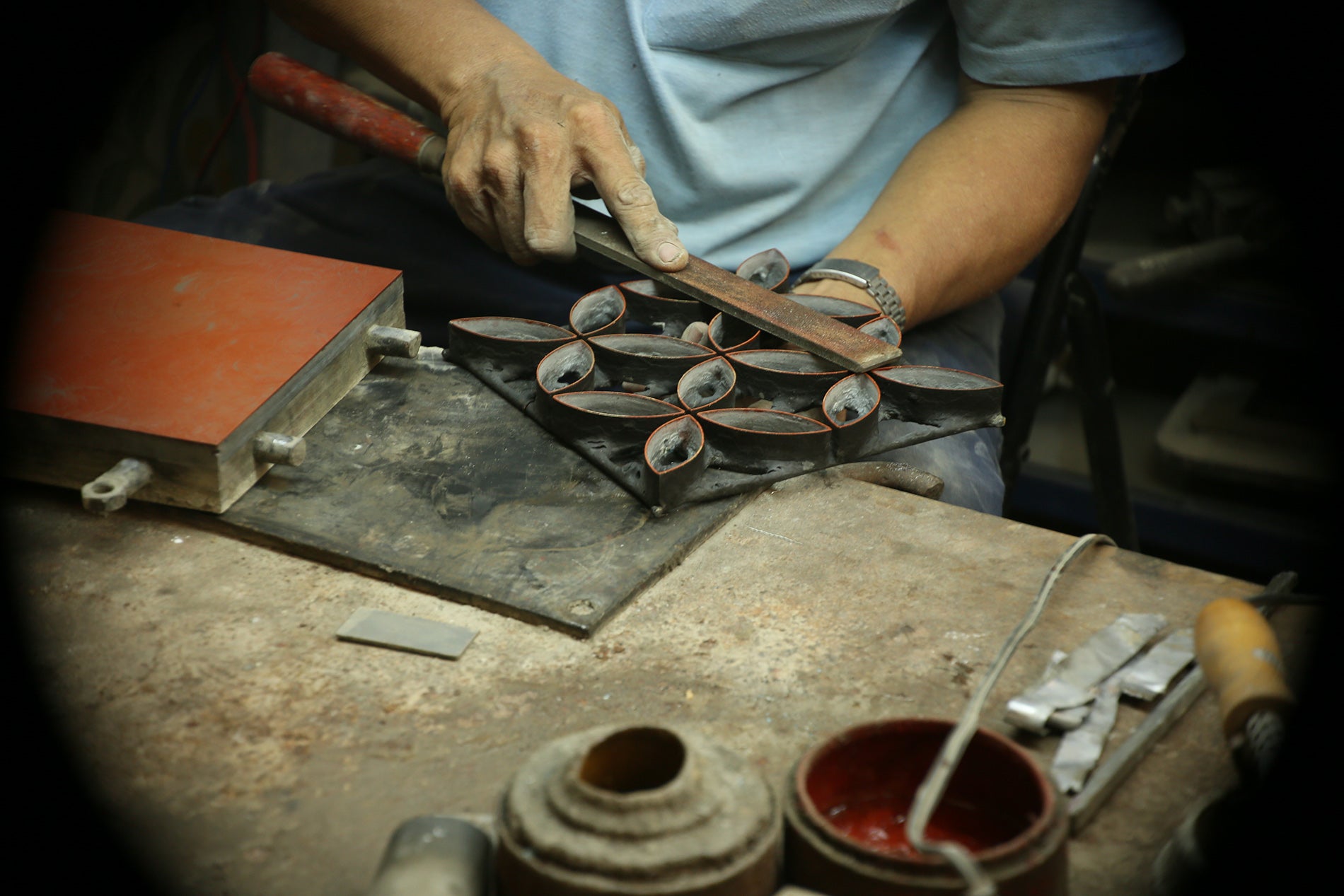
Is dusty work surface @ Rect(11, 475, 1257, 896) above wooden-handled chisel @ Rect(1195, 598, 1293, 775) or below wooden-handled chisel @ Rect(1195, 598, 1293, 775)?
below

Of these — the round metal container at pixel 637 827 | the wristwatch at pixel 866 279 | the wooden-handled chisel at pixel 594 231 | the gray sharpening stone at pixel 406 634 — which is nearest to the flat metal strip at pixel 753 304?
the wooden-handled chisel at pixel 594 231

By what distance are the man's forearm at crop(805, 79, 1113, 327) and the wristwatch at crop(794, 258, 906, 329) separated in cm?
6

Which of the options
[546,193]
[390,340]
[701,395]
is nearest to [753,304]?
[701,395]

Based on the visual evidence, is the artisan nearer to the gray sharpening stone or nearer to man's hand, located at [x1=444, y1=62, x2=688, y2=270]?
man's hand, located at [x1=444, y1=62, x2=688, y2=270]

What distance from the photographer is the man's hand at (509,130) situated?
1.14m

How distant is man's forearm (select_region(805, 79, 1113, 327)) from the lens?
1.34m

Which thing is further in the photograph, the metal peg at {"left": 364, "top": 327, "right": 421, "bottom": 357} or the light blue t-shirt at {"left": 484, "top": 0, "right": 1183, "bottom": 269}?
the light blue t-shirt at {"left": 484, "top": 0, "right": 1183, "bottom": 269}

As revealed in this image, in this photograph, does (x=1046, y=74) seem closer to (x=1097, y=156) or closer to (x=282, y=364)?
(x=1097, y=156)

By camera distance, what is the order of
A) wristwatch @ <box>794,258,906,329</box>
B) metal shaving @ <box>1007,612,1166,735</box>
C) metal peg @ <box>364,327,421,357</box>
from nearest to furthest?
1. metal shaving @ <box>1007,612,1166,735</box>
2. metal peg @ <box>364,327,421,357</box>
3. wristwatch @ <box>794,258,906,329</box>

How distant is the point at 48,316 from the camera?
98cm

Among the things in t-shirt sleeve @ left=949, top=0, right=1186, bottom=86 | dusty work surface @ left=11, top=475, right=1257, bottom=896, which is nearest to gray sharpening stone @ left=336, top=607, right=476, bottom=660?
dusty work surface @ left=11, top=475, right=1257, bottom=896

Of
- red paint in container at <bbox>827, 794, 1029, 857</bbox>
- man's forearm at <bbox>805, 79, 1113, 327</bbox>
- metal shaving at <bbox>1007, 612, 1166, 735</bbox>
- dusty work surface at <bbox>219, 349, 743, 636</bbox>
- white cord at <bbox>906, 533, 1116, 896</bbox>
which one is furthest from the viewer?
man's forearm at <bbox>805, 79, 1113, 327</bbox>

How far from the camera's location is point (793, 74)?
1.40 meters

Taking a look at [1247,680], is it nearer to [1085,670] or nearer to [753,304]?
[1085,670]
